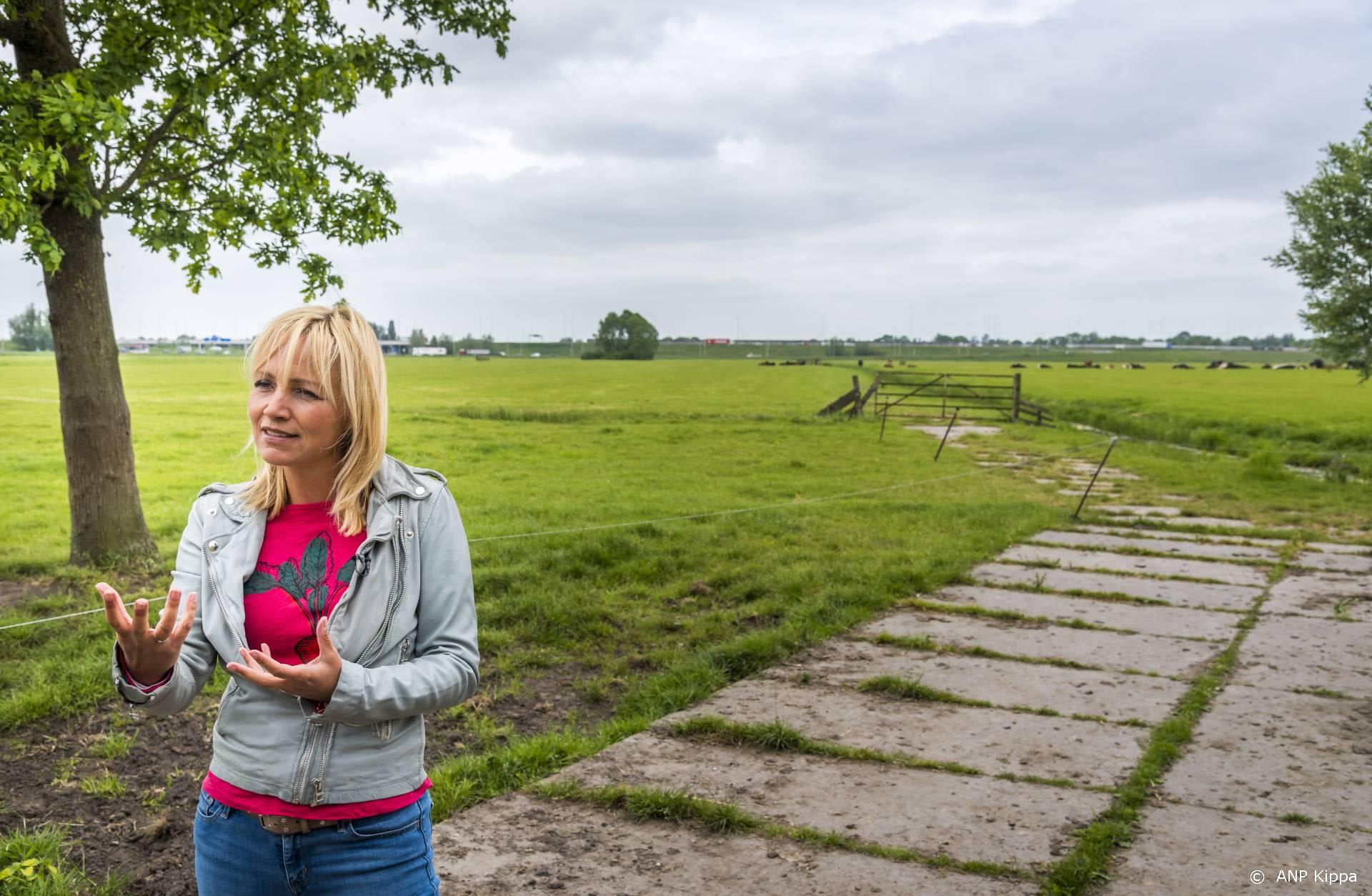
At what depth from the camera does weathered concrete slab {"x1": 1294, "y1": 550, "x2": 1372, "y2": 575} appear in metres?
9.05

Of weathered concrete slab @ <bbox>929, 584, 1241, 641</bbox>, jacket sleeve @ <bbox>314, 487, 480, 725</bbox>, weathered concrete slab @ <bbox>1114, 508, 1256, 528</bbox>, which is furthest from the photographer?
weathered concrete slab @ <bbox>1114, 508, 1256, 528</bbox>

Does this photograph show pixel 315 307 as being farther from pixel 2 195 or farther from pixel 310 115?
pixel 310 115

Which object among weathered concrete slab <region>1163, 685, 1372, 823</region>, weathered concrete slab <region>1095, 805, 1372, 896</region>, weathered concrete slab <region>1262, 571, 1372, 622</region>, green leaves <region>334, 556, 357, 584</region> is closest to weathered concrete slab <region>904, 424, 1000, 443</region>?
weathered concrete slab <region>1262, 571, 1372, 622</region>

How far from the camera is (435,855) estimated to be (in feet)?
11.6

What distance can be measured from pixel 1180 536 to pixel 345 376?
34.5 ft

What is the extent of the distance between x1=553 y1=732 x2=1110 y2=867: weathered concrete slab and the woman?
2.06m

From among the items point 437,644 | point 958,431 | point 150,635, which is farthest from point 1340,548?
point 958,431

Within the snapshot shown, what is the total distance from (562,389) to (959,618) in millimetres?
24373

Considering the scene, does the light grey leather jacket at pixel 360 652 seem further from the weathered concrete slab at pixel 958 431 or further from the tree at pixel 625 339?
the tree at pixel 625 339

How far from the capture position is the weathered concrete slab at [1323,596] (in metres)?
7.36

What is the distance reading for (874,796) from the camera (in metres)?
4.04

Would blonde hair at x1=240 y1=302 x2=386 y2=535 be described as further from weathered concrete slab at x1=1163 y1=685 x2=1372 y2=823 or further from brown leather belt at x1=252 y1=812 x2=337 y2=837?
weathered concrete slab at x1=1163 y1=685 x2=1372 y2=823

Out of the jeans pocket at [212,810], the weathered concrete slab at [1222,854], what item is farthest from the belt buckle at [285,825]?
the weathered concrete slab at [1222,854]

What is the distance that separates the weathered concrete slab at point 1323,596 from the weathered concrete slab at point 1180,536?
1654mm
